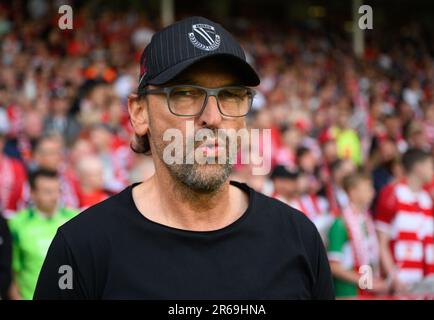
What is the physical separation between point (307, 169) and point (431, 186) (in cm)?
115

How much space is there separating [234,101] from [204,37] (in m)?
0.18

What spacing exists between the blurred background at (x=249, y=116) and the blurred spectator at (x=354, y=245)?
0.11ft

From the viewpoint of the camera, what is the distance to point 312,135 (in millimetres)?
9492

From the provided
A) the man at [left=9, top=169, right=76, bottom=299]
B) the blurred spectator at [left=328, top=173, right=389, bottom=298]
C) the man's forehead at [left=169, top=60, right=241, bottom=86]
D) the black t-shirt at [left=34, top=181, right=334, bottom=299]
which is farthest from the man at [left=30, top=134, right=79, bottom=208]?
the man's forehead at [left=169, top=60, right=241, bottom=86]

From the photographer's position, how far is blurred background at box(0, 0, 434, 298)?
5363mm

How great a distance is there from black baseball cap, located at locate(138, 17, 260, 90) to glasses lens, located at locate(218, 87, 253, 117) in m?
0.03

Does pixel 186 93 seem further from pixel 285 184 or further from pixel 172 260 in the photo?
pixel 285 184

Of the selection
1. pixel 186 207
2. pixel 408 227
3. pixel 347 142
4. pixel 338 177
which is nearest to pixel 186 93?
pixel 186 207

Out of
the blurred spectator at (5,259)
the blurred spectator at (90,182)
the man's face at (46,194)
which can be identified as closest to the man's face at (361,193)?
the blurred spectator at (90,182)

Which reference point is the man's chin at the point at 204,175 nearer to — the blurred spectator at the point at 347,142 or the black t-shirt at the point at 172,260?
the black t-shirt at the point at 172,260

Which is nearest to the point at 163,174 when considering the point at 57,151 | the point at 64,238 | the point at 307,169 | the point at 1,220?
the point at 64,238

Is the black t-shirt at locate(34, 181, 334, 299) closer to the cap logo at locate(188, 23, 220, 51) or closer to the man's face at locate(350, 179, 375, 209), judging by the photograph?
the cap logo at locate(188, 23, 220, 51)

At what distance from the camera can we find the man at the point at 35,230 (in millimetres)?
4172
